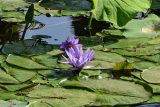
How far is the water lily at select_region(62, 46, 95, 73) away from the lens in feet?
7.22

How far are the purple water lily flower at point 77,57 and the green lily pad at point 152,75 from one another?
30 centimetres

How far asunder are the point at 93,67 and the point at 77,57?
0.33 feet

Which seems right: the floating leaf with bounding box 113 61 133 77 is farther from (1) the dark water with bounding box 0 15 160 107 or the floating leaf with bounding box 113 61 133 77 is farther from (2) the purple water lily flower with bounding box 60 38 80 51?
(1) the dark water with bounding box 0 15 160 107

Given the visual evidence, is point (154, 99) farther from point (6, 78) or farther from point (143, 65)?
point (6, 78)

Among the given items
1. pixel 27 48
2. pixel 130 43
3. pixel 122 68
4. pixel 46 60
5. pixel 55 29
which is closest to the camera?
pixel 122 68

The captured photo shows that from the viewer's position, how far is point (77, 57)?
2.27m

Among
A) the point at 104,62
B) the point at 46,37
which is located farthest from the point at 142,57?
the point at 46,37

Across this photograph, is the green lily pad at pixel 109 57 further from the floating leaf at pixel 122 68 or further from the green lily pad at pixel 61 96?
the green lily pad at pixel 61 96

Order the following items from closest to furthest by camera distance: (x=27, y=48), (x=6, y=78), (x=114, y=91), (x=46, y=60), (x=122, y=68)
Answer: (x=114, y=91) < (x=6, y=78) < (x=122, y=68) < (x=46, y=60) < (x=27, y=48)

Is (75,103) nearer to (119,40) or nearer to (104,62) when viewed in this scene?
(104,62)

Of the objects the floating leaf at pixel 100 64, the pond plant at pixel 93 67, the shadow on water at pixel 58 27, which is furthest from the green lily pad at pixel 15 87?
the shadow on water at pixel 58 27

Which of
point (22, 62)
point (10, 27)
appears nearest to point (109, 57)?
point (22, 62)

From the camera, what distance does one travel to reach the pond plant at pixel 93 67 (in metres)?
1.93

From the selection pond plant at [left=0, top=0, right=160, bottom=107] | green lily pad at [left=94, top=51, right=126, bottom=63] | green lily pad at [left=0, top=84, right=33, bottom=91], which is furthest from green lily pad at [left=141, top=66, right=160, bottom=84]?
green lily pad at [left=0, top=84, right=33, bottom=91]
